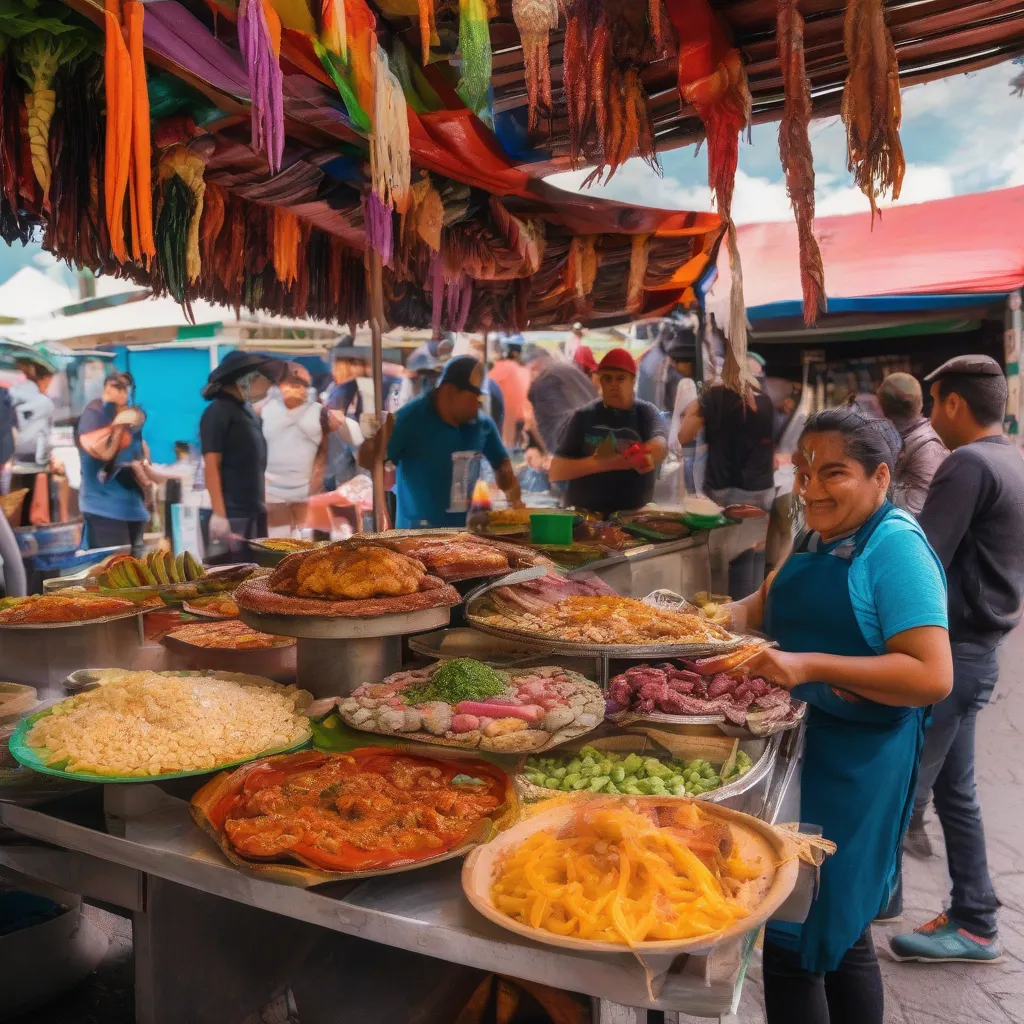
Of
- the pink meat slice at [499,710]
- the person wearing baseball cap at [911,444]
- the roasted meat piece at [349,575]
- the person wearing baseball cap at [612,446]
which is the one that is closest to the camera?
the pink meat slice at [499,710]

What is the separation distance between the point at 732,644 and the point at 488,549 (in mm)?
980

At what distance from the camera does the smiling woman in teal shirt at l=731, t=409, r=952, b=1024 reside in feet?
6.71

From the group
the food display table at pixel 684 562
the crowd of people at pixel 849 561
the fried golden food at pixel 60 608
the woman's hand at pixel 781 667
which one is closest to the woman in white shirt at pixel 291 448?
the crowd of people at pixel 849 561

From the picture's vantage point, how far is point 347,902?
1467mm

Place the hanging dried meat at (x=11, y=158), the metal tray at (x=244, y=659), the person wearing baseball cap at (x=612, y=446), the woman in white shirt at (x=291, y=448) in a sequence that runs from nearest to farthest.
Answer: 1. the hanging dried meat at (x=11, y=158)
2. the metal tray at (x=244, y=659)
3. the person wearing baseball cap at (x=612, y=446)
4. the woman in white shirt at (x=291, y=448)

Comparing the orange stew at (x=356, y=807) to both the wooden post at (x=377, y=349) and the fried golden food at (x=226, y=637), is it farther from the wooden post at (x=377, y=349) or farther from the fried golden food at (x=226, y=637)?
the wooden post at (x=377, y=349)

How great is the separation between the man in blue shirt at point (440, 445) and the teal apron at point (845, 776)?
378 centimetres

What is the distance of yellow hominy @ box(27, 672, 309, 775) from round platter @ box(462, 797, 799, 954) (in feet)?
2.21

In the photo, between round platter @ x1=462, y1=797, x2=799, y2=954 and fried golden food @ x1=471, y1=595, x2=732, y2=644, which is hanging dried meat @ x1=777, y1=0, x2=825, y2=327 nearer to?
fried golden food @ x1=471, y1=595, x2=732, y2=644

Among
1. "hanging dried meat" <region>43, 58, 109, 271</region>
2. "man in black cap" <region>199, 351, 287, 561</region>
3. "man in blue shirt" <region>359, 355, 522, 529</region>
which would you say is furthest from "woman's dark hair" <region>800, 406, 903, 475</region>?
"man in black cap" <region>199, 351, 287, 561</region>

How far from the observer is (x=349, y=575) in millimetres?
2330

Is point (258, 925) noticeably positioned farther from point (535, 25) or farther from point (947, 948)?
point (947, 948)

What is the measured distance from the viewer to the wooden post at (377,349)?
175 inches

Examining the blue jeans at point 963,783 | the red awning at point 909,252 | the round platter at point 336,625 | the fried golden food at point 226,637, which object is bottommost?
the blue jeans at point 963,783
